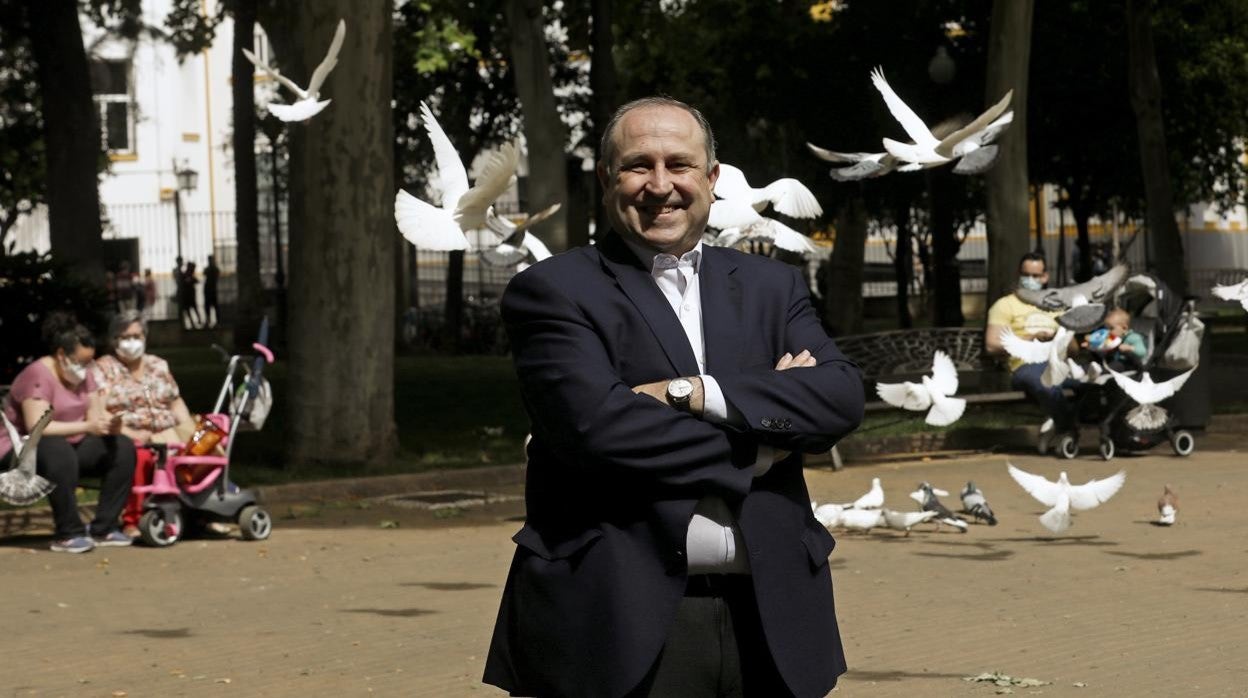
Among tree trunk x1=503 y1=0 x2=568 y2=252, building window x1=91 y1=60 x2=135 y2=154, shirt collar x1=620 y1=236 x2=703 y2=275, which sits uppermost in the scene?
building window x1=91 y1=60 x2=135 y2=154

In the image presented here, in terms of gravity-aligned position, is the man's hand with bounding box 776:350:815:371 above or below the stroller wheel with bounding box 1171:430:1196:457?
above

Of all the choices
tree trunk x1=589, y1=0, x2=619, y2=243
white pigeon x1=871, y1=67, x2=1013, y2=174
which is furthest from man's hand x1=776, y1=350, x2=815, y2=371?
tree trunk x1=589, y1=0, x2=619, y2=243

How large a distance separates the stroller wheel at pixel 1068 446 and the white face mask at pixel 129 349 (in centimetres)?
761

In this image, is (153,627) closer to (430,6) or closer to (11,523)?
(11,523)

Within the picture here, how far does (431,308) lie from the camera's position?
38.2m

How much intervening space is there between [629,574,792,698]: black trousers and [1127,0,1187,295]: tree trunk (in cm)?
2090

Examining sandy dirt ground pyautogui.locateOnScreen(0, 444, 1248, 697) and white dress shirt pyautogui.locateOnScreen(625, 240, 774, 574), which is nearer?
white dress shirt pyautogui.locateOnScreen(625, 240, 774, 574)

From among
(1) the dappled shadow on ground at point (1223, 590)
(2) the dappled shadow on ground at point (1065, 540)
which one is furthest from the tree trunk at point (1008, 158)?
(1) the dappled shadow on ground at point (1223, 590)

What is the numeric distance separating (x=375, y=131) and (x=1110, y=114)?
740 inches

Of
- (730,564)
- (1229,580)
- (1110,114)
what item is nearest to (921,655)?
(1229,580)

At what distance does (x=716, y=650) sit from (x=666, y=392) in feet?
1.60

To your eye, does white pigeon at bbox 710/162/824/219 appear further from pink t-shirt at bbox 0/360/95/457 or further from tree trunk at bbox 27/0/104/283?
tree trunk at bbox 27/0/104/283

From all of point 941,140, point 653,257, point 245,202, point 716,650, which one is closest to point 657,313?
point 653,257

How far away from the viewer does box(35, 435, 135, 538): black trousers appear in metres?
12.1
